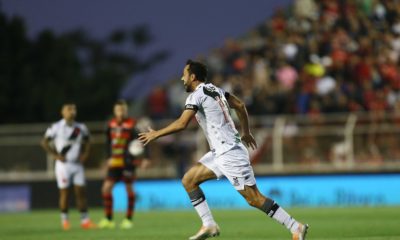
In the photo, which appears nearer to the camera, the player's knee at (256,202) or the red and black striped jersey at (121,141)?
the player's knee at (256,202)

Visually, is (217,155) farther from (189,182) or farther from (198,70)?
(198,70)

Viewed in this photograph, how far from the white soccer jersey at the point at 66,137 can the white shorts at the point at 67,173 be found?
0.12m

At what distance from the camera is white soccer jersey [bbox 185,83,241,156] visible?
1262 centimetres

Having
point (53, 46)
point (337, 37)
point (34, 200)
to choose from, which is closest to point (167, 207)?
point (34, 200)

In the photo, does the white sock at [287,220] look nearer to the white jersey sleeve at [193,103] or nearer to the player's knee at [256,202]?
the player's knee at [256,202]

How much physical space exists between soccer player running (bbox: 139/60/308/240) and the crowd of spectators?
1343cm

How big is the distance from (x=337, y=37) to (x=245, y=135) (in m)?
16.0

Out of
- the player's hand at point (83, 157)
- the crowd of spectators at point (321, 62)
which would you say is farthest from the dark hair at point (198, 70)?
the crowd of spectators at point (321, 62)

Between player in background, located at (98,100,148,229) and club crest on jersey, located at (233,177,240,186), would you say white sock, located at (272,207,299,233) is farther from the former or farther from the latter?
player in background, located at (98,100,148,229)

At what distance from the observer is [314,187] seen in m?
26.0

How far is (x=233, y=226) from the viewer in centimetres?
1767

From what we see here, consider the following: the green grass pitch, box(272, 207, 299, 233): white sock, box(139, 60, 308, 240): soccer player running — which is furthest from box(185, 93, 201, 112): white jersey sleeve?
the green grass pitch

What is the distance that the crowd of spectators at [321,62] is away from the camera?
26625 mm

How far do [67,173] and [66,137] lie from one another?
0.70 metres
